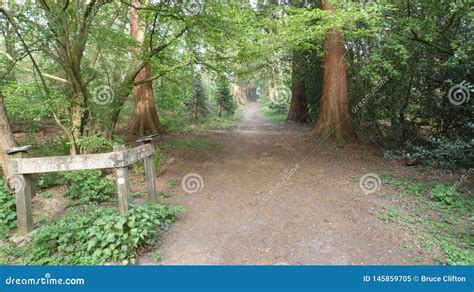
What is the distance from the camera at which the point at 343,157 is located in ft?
27.0

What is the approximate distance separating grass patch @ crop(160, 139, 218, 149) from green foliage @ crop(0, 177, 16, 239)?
214 inches


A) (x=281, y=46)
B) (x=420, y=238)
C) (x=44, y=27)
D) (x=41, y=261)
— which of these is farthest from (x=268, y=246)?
(x=281, y=46)

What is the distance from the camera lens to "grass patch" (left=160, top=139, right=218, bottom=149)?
1017 centimetres

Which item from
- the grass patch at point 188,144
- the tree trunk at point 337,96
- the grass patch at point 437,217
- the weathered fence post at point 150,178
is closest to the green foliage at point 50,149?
the weathered fence post at point 150,178

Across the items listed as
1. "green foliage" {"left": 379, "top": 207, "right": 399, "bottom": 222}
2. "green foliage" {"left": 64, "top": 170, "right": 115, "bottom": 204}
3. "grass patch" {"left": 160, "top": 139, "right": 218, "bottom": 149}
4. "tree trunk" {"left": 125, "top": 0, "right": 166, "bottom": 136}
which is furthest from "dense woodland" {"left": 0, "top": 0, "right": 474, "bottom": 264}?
"grass patch" {"left": 160, "top": 139, "right": 218, "bottom": 149}

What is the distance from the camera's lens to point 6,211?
454 cm

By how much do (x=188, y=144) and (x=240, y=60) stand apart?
359cm

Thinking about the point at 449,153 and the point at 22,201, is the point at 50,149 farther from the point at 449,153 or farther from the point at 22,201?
the point at 449,153

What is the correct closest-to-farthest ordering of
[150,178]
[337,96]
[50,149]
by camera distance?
1. [150,178]
2. [50,149]
3. [337,96]

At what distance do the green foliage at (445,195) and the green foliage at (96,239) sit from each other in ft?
16.9

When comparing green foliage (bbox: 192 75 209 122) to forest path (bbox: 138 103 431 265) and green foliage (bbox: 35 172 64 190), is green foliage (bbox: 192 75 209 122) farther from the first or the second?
green foliage (bbox: 35 172 64 190)

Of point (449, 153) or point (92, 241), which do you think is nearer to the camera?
point (92, 241)

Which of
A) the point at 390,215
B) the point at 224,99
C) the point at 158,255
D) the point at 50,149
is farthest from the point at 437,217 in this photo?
the point at 224,99

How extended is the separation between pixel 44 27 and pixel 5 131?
2.03m
